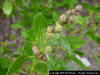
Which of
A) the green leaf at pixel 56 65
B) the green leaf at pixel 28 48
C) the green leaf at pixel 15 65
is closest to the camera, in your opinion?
the green leaf at pixel 15 65

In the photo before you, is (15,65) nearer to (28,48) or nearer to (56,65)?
(28,48)

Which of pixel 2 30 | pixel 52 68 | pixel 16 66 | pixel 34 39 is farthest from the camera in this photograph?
pixel 2 30

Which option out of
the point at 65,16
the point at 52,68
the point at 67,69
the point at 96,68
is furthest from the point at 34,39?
the point at 96,68

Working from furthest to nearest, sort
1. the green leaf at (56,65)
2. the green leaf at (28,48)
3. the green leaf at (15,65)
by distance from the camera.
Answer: the green leaf at (28,48) < the green leaf at (56,65) < the green leaf at (15,65)

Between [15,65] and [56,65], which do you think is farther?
[56,65]

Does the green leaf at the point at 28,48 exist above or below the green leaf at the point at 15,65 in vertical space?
above

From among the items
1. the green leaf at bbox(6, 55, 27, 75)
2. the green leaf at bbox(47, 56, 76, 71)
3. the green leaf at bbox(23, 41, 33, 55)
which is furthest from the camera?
the green leaf at bbox(23, 41, 33, 55)

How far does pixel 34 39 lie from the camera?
1.65m

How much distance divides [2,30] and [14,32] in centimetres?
34

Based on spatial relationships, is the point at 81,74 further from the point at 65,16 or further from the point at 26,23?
the point at 26,23

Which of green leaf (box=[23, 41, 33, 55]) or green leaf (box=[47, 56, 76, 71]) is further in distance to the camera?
green leaf (box=[23, 41, 33, 55])

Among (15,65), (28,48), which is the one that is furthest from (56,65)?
(15,65)

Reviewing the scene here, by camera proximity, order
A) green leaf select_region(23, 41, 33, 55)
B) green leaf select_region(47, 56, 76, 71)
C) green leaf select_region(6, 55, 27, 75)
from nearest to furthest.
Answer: green leaf select_region(6, 55, 27, 75), green leaf select_region(47, 56, 76, 71), green leaf select_region(23, 41, 33, 55)

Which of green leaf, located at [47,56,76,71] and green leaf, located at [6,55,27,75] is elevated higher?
green leaf, located at [6,55,27,75]
